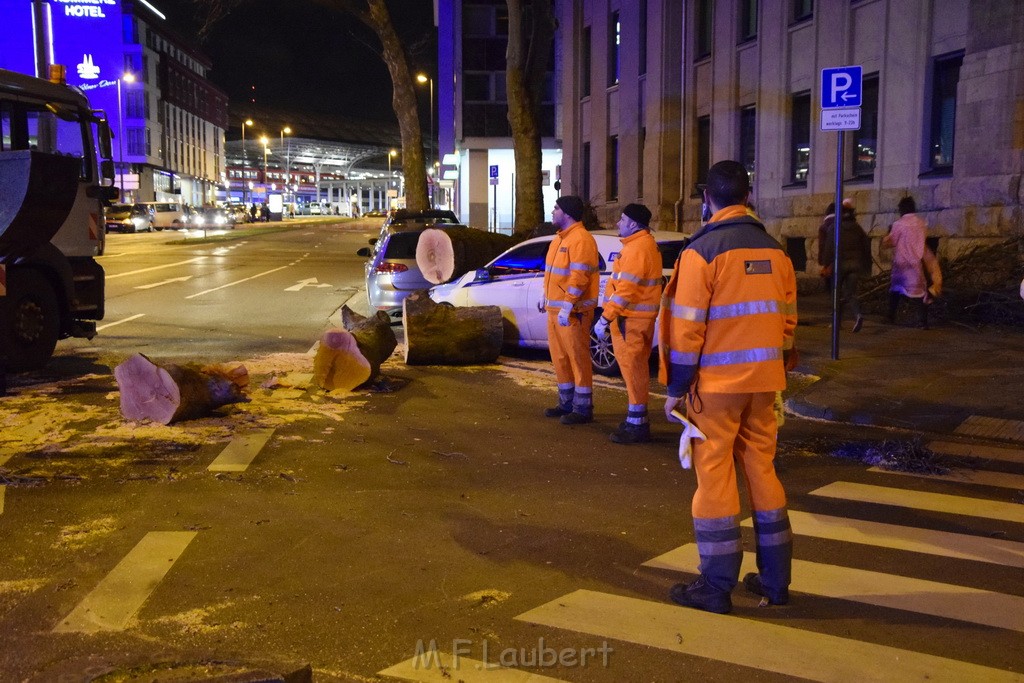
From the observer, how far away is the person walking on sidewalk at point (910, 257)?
1364 cm

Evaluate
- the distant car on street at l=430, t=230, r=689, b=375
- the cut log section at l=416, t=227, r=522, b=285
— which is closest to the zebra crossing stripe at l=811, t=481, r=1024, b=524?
the distant car on street at l=430, t=230, r=689, b=375

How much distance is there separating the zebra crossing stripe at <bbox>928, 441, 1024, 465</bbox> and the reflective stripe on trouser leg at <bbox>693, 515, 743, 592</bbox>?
4.10 m

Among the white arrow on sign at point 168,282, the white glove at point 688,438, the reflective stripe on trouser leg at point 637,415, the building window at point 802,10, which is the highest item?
the building window at point 802,10

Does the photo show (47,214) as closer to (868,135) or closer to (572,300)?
(572,300)

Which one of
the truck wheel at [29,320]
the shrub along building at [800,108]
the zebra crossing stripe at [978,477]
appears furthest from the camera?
the shrub along building at [800,108]

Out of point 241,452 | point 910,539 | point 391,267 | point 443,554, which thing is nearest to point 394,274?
point 391,267

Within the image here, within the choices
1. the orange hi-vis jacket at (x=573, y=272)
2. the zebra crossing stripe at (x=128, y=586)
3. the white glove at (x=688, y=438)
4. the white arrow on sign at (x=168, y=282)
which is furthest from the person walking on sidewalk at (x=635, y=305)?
the white arrow on sign at (x=168, y=282)

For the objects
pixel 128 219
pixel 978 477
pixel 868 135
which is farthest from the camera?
pixel 128 219

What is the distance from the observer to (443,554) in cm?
540

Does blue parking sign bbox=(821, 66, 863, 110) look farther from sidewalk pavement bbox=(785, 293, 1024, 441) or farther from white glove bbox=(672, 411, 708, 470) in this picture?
white glove bbox=(672, 411, 708, 470)

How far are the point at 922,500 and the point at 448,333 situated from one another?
6.44 meters

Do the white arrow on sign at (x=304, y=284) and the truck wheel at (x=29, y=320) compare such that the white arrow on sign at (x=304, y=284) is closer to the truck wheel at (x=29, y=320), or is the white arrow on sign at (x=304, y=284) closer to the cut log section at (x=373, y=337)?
the truck wheel at (x=29, y=320)

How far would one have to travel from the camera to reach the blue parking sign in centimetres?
1122

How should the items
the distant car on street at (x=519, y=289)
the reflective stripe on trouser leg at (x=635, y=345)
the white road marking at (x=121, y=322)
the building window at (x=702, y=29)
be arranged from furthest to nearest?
the building window at (x=702, y=29) < the white road marking at (x=121, y=322) < the distant car on street at (x=519, y=289) < the reflective stripe on trouser leg at (x=635, y=345)
